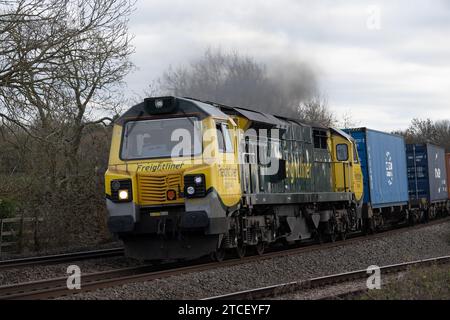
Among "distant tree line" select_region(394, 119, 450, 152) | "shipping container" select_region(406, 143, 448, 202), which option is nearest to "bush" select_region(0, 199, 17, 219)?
"shipping container" select_region(406, 143, 448, 202)

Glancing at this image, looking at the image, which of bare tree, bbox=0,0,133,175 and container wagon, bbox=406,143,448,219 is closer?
bare tree, bbox=0,0,133,175

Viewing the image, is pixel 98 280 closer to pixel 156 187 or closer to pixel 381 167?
pixel 156 187

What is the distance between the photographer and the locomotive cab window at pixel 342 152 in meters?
21.0

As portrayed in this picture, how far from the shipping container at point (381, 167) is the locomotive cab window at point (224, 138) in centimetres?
1038

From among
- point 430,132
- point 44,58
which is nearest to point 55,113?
point 44,58

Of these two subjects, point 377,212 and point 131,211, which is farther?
point 377,212

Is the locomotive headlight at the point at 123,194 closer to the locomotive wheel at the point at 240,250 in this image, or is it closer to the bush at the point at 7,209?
the locomotive wheel at the point at 240,250

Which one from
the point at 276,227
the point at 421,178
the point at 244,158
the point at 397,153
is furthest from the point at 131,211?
the point at 421,178

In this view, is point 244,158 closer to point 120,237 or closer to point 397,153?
point 120,237

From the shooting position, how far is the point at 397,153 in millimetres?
27750

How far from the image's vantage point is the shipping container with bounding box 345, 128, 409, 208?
23.9 m

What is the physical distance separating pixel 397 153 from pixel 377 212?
4.08 meters

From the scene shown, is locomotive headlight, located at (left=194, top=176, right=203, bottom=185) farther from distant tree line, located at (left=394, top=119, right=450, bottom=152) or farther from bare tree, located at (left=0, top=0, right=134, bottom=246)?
distant tree line, located at (left=394, top=119, right=450, bottom=152)

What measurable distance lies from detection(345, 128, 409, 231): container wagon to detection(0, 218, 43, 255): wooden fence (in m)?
11.4
